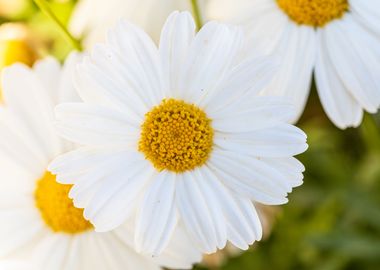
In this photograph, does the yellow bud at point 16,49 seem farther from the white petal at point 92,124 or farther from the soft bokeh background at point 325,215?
the white petal at point 92,124

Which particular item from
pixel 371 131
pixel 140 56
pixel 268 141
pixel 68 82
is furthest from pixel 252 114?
pixel 371 131

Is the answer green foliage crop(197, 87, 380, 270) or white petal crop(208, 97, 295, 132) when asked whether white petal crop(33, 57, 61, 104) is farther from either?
green foliage crop(197, 87, 380, 270)

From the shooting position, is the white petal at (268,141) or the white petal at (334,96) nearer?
the white petal at (268,141)

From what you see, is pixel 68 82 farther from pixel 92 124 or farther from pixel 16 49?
pixel 16 49

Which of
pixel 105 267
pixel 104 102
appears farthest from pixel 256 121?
pixel 105 267

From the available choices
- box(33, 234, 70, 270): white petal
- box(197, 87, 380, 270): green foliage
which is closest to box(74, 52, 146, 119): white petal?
box(33, 234, 70, 270): white petal

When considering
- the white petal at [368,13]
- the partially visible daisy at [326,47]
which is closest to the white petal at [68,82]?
the partially visible daisy at [326,47]
